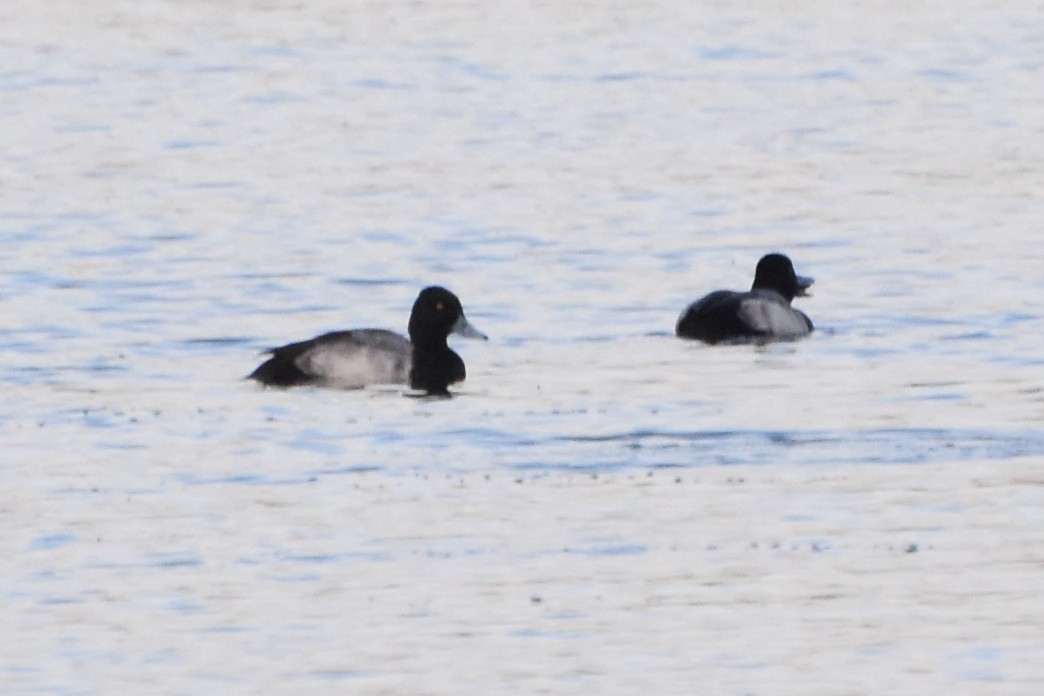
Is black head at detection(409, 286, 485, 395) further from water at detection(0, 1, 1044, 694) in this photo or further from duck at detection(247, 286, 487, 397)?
water at detection(0, 1, 1044, 694)

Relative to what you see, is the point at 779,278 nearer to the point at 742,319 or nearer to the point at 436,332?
the point at 742,319

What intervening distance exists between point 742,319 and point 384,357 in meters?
2.78

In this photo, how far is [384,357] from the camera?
62.6ft

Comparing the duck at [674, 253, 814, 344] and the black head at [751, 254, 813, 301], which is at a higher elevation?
the black head at [751, 254, 813, 301]

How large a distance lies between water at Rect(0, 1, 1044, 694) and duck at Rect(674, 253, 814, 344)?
189 millimetres

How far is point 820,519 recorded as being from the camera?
1374cm

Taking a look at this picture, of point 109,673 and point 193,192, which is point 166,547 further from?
point 193,192

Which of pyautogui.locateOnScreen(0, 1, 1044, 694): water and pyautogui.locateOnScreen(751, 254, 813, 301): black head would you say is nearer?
pyautogui.locateOnScreen(0, 1, 1044, 694): water

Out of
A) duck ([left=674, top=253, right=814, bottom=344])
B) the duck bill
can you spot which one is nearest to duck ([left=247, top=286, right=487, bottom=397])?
the duck bill

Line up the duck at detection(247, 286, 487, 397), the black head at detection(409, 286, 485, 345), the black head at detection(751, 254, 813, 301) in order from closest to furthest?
the duck at detection(247, 286, 487, 397) < the black head at detection(409, 286, 485, 345) < the black head at detection(751, 254, 813, 301)

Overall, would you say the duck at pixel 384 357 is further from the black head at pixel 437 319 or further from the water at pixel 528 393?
the water at pixel 528 393

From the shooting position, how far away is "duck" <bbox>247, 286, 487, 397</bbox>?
60.4 feet

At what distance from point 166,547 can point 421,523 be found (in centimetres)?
121

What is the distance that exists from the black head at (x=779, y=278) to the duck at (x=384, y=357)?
3217 mm
